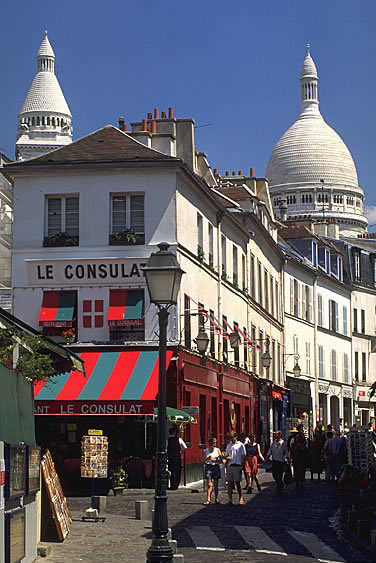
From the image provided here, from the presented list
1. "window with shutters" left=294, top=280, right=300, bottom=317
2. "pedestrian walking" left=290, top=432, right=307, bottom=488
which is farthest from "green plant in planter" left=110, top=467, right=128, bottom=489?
"window with shutters" left=294, top=280, right=300, bottom=317

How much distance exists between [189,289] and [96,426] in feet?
16.4

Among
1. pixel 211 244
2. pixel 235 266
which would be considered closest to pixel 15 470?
pixel 211 244

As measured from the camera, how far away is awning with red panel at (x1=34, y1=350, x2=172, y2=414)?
27.8m

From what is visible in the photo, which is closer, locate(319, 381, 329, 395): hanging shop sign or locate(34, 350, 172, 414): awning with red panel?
locate(34, 350, 172, 414): awning with red panel

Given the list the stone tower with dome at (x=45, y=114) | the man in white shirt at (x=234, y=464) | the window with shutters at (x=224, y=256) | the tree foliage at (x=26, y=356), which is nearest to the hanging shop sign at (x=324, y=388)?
the window with shutters at (x=224, y=256)

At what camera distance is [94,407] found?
2794 cm

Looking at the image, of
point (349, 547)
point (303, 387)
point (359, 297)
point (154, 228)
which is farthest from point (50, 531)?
point (359, 297)

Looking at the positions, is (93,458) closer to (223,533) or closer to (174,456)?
(223,533)

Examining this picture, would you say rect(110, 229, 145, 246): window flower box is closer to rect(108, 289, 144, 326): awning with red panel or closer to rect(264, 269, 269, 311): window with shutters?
rect(108, 289, 144, 326): awning with red panel

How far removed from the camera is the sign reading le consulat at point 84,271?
31.4 meters

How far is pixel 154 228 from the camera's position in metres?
31.5

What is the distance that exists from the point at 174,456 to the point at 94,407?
2.31 meters

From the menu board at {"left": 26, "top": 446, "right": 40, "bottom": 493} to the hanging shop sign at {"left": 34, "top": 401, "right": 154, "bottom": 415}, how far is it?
1283 centimetres

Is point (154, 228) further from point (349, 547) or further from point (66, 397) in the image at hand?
point (349, 547)
